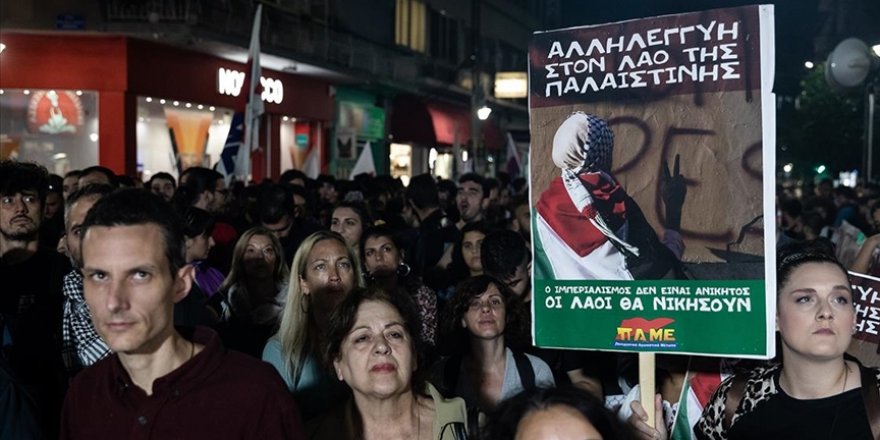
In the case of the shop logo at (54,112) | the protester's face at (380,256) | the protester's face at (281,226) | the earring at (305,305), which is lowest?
the earring at (305,305)

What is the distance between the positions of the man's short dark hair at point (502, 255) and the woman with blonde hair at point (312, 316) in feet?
3.99

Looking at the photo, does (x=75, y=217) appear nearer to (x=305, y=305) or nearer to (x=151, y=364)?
(x=305, y=305)

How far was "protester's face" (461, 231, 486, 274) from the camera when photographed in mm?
8641

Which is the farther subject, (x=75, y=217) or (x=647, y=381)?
(x=75, y=217)

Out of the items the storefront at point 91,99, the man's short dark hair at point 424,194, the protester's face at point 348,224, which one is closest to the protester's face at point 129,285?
the protester's face at point 348,224

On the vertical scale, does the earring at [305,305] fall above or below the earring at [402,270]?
below

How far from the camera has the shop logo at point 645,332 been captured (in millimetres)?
4711

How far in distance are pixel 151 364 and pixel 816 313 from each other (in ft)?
8.35

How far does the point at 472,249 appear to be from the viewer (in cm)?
872

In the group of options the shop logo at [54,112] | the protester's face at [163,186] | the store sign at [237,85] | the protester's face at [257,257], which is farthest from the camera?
the store sign at [237,85]

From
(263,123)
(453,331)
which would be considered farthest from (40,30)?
(453,331)

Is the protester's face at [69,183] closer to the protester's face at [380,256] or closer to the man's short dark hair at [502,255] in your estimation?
the protester's face at [380,256]

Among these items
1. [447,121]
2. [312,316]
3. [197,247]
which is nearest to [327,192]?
[197,247]

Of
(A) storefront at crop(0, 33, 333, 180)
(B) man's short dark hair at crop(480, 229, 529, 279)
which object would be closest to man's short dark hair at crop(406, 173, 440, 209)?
(B) man's short dark hair at crop(480, 229, 529, 279)
